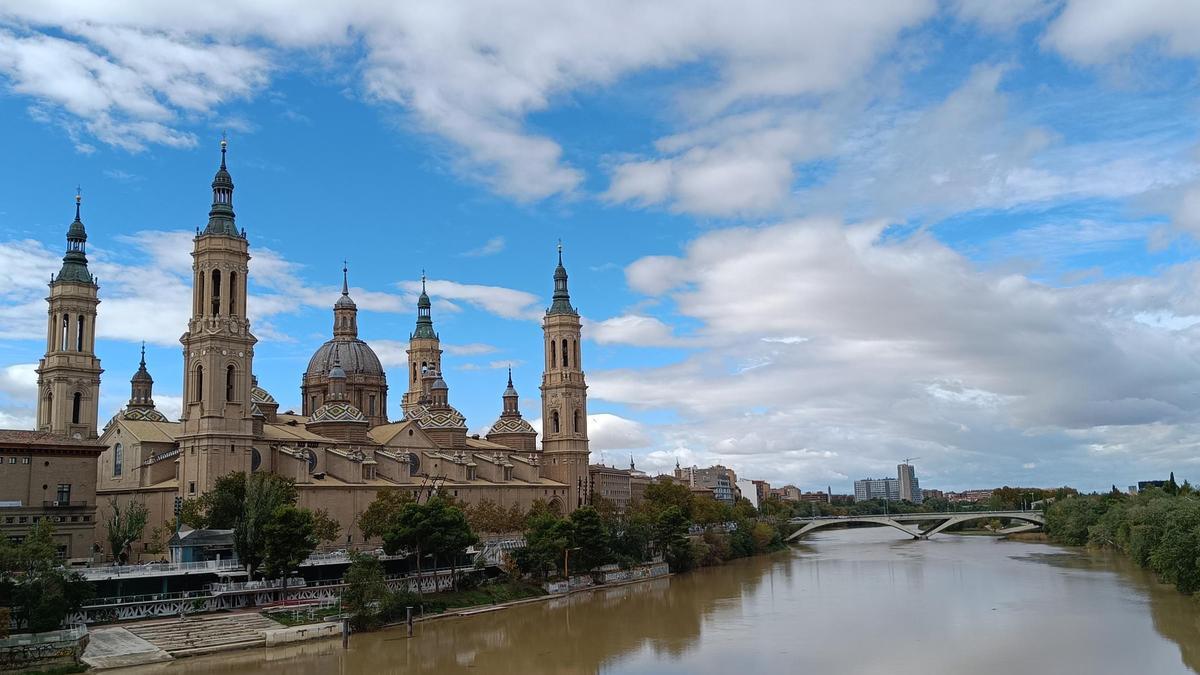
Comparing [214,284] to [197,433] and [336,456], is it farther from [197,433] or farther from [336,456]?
[336,456]

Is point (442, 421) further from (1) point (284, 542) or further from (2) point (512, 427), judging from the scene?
(1) point (284, 542)

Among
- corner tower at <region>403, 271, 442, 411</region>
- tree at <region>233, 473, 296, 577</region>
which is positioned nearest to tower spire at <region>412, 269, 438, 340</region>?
corner tower at <region>403, 271, 442, 411</region>

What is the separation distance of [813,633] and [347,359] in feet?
165

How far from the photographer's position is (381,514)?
50.4 m

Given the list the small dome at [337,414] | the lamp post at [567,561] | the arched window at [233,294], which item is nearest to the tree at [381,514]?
the lamp post at [567,561]

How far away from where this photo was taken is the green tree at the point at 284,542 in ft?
132

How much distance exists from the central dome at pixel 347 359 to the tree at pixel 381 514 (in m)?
28.3

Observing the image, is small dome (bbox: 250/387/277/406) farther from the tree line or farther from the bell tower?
the tree line

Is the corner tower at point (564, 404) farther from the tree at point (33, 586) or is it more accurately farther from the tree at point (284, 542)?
the tree at point (33, 586)

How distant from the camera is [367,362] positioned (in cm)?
8031

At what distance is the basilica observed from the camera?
51688mm

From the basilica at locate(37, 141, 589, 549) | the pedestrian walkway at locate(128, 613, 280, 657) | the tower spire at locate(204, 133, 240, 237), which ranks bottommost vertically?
the pedestrian walkway at locate(128, 613, 280, 657)

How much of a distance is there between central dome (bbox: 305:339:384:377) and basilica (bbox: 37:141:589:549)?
0.12 metres

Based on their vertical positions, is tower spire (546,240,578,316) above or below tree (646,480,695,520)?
above
